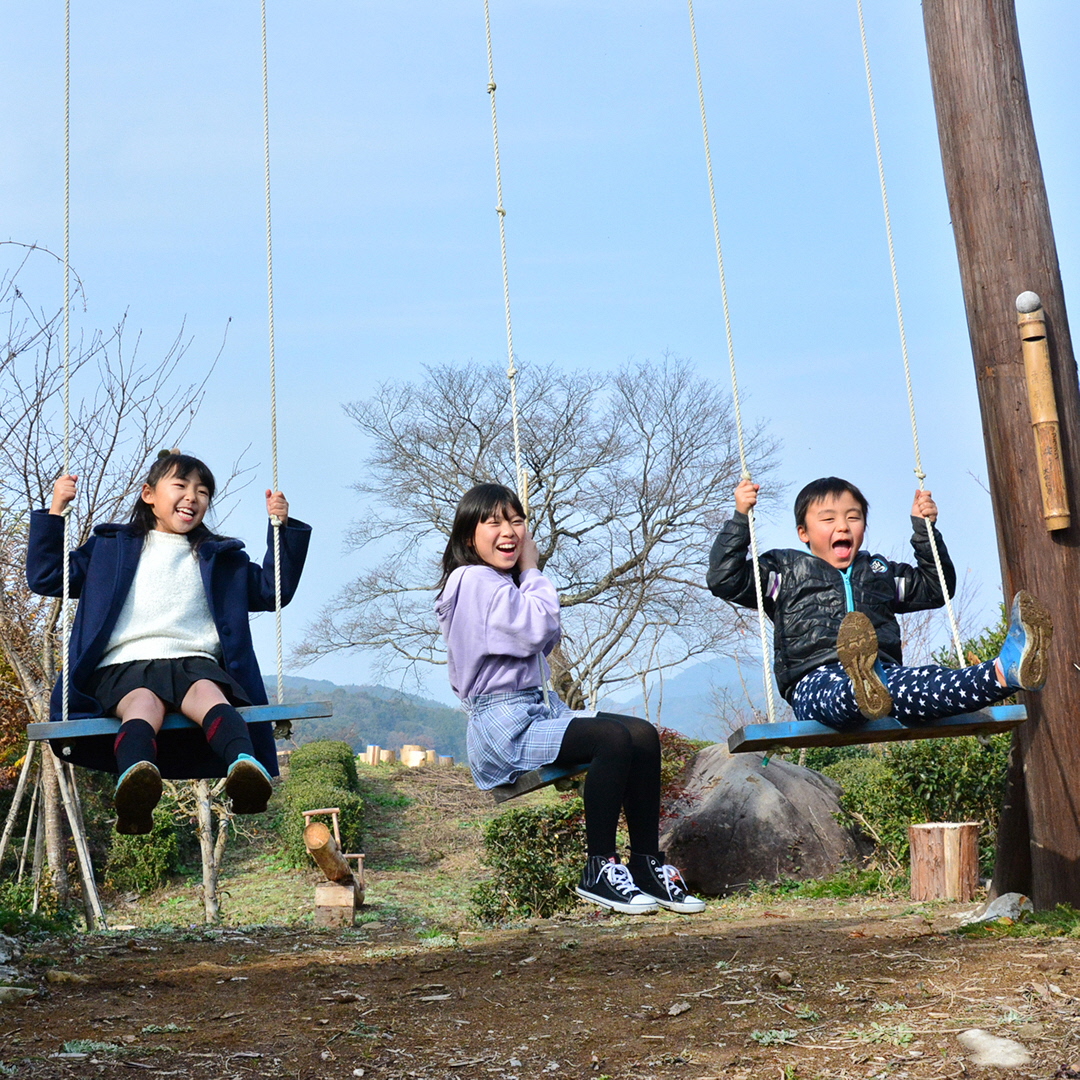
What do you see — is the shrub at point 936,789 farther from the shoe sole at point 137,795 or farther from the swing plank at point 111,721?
the shoe sole at point 137,795

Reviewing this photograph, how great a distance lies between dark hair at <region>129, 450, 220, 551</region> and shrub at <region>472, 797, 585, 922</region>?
16.4 ft

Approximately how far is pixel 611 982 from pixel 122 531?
2339 mm

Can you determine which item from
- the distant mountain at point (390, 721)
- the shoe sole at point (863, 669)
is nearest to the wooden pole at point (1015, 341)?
the shoe sole at point (863, 669)

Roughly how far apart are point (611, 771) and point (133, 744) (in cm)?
147

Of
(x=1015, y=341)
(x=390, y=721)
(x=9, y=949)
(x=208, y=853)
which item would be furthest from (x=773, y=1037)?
(x=390, y=721)

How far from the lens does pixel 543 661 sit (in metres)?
3.91

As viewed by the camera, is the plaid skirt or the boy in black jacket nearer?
the plaid skirt

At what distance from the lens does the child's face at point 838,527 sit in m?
4.54

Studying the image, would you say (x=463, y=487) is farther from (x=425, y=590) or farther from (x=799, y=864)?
(x=799, y=864)

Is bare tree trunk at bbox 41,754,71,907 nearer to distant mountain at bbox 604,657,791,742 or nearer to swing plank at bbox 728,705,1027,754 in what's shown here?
swing plank at bbox 728,705,1027,754

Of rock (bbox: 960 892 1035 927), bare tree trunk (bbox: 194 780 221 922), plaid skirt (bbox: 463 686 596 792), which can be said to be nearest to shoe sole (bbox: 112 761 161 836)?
plaid skirt (bbox: 463 686 596 792)

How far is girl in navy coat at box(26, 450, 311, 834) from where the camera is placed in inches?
159

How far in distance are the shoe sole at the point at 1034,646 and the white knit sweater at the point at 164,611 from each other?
2.69m

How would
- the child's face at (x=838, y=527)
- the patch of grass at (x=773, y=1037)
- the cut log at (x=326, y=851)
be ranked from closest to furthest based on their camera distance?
1. the patch of grass at (x=773, y=1037)
2. the child's face at (x=838, y=527)
3. the cut log at (x=326, y=851)
